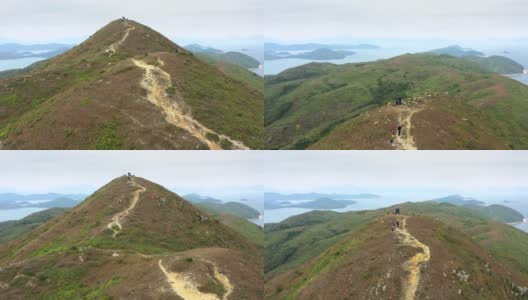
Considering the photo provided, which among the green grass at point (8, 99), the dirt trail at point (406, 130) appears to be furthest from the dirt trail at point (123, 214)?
the dirt trail at point (406, 130)

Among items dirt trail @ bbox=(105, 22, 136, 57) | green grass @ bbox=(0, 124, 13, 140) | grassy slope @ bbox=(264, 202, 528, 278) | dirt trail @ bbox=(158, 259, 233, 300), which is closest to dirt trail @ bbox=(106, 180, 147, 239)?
green grass @ bbox=(0, 124, 13, 140)

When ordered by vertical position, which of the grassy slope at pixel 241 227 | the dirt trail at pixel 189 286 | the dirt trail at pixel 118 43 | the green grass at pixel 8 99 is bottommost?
the grassy slope at pixel 241 227

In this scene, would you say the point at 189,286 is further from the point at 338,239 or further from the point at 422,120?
the point at 338,239

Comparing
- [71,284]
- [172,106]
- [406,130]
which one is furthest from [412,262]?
[71,284]

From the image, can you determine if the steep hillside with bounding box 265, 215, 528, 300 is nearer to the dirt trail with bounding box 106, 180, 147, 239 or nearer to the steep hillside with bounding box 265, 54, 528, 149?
the steep hillside with bounding box 265, 54, 528, 149

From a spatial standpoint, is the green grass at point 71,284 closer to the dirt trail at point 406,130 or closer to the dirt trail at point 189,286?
the dirt trail at point 189,286

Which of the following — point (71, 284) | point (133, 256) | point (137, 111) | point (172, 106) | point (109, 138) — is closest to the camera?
point (109, 138)
